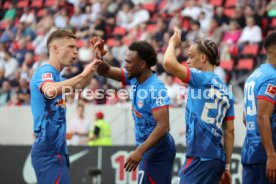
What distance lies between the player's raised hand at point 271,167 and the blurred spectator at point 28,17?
17.1 metres

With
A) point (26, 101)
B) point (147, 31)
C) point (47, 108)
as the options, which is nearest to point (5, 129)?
point (26, 101)

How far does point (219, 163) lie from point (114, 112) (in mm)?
9965

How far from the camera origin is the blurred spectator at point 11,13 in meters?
24.8

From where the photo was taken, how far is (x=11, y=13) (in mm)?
25000

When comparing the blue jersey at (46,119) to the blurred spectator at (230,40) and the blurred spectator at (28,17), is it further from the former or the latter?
the blurred spectator at (28,17)

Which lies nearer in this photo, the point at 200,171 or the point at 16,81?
the point at 200,171

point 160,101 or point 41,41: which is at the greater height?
point 41,41

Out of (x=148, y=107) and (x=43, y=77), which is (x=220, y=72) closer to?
(x=148, y=107)

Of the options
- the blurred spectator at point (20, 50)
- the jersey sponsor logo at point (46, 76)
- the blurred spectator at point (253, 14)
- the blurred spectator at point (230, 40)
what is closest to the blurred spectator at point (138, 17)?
the blurred spectator at point (20, 50)

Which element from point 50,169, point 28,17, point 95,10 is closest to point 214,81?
point 50,169

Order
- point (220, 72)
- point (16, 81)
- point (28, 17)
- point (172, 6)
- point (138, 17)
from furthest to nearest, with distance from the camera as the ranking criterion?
point (28, 17) < point (138, 17) < point (172, 6) < point (16, 81) < point (220, 72)

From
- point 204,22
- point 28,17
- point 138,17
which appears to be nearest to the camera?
point 204,22

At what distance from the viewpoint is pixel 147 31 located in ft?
66.6

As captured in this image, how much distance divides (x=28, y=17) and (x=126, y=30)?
4326 millimetres
